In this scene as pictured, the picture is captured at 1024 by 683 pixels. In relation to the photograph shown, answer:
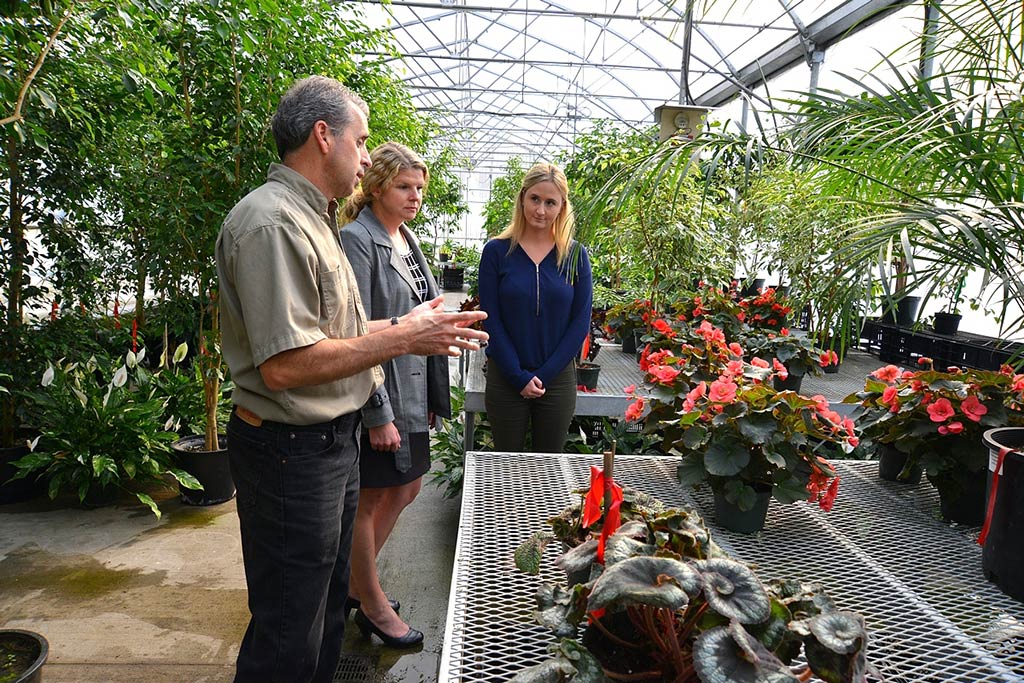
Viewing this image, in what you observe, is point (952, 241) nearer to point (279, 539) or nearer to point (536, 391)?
point (536, 391)

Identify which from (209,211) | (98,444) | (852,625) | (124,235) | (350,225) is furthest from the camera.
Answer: (124,235)

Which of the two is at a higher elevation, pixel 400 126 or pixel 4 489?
pixel 400 126

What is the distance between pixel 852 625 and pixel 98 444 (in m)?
3.62

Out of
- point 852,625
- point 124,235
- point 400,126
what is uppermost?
point 400,126

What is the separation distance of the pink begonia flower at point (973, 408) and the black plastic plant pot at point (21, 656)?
93.9 inches

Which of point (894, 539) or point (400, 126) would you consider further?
point (400, 126)

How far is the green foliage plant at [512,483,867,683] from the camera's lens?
2.76ft

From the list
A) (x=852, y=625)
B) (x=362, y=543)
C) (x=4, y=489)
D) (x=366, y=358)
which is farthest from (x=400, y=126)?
(x=852, y=625)

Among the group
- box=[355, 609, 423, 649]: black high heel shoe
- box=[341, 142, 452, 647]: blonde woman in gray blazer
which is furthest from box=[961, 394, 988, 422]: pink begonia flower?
box=[355, 609, 423, 649]: black high heel shoe

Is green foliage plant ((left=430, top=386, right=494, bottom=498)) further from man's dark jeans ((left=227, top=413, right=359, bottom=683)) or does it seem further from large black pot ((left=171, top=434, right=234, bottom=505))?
man's dark jeans ((left=227, top=413, right=359, bottom=683))

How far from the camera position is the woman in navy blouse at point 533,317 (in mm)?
2672

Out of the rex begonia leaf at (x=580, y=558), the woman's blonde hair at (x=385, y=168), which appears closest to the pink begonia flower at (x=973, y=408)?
the rex begonia leaf at (x=580, y=558)

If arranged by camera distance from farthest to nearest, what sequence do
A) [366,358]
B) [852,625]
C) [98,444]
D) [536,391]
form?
[98,444], [536,391], [366,358], [852,625]

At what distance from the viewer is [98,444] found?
11.8ft
